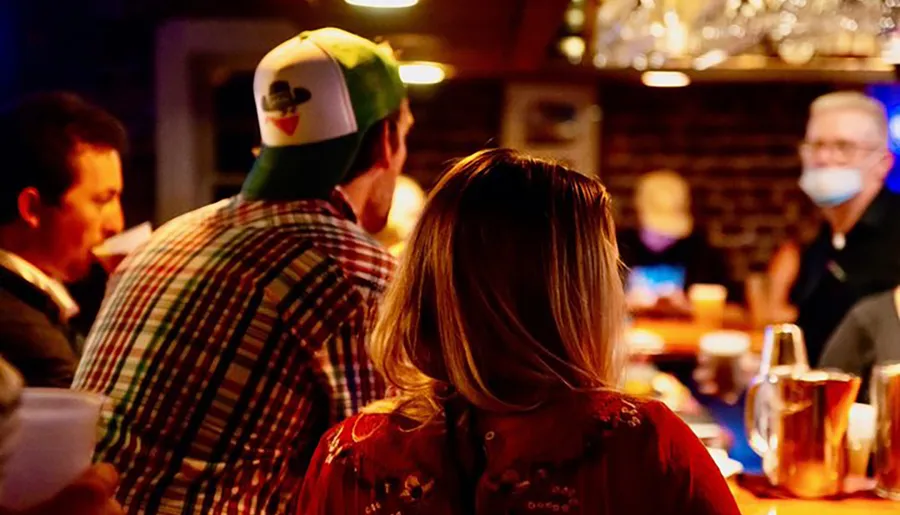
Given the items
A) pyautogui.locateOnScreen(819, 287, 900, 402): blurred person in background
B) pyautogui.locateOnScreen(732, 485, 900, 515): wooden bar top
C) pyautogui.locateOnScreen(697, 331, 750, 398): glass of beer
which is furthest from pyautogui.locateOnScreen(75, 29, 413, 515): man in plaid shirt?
pyautogui.locateOnScreen(697, 331, 750, 398): glass of beer

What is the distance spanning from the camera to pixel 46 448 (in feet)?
2.94

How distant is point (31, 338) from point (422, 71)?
10.0ft

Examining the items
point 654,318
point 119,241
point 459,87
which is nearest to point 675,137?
point 459,87

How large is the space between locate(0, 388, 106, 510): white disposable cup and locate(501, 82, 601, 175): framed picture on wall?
5.06m

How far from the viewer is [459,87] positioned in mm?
6254

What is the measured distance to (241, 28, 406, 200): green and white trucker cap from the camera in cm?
178

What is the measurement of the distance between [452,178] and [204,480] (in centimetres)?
66

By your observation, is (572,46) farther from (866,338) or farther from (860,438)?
(860,438)

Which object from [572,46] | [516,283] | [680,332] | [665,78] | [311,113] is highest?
[572,46]

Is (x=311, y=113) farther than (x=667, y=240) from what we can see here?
No

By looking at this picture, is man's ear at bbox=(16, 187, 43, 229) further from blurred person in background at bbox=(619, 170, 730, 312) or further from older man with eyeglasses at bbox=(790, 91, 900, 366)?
blurred person in background at bbox=(619, 170, 730, 312)

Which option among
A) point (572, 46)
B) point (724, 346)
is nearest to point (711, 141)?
point (572, 46)

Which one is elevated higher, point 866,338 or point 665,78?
point 665,78

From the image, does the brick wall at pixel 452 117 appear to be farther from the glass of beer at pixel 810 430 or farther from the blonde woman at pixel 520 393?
the blonde woman at pixel 520 393
